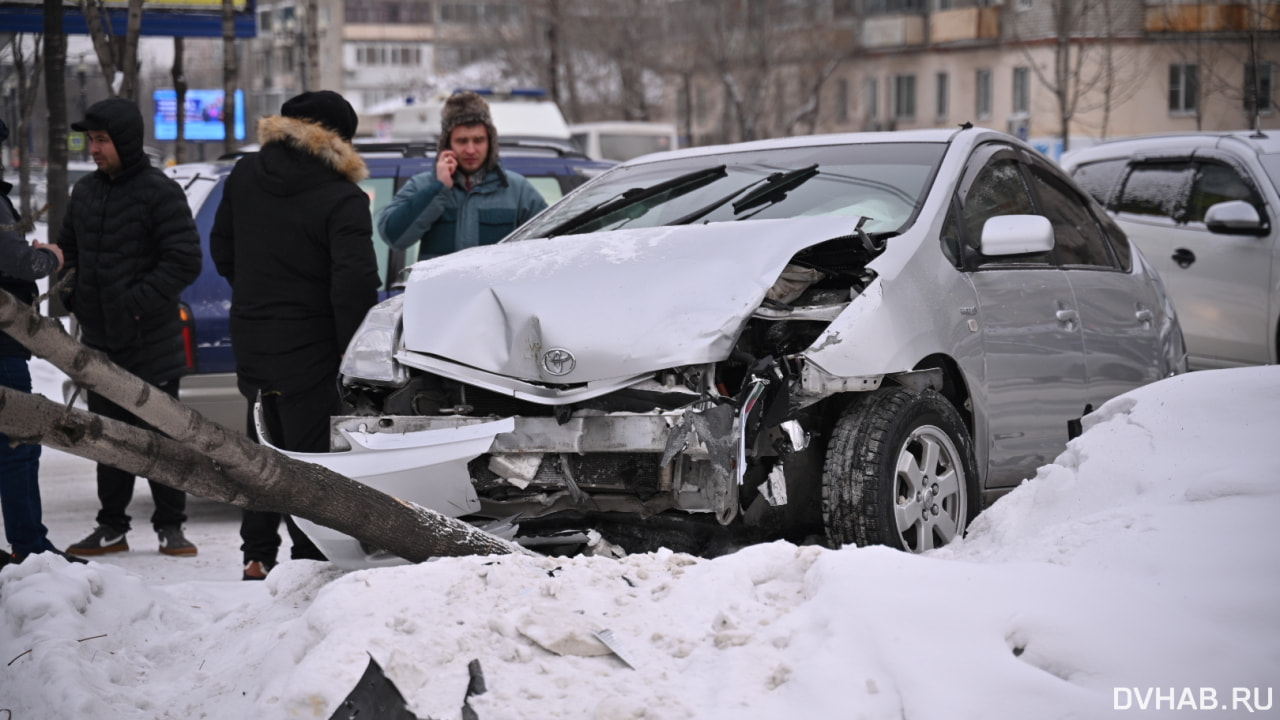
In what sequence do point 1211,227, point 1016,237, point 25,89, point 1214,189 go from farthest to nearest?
point 25,89 → point 1214,189 → point 1211,227 → point 1016,237

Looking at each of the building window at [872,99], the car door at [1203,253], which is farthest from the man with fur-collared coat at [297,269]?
the building window at [872,99]

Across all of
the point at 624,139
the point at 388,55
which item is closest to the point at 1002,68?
the point at 624,139

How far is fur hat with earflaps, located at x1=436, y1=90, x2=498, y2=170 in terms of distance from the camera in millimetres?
6570

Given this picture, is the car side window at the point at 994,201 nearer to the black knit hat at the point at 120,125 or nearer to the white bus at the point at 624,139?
the black knit hat at the point at 120,125

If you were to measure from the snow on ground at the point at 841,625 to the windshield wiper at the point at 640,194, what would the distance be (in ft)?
6.84

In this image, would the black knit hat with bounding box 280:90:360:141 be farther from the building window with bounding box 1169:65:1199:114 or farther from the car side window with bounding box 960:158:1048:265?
the building window with bounding box 1169:65:1199:114

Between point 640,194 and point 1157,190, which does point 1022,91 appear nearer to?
point 1157,190

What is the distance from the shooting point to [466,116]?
6.57m

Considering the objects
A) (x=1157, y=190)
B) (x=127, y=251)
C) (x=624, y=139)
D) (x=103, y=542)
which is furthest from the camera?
(x=624, y=139)

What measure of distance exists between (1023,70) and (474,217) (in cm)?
4346

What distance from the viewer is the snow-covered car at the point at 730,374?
14.6 ft

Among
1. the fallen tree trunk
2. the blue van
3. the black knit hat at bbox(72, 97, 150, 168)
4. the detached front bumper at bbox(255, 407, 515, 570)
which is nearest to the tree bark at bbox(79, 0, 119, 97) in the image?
the blue van

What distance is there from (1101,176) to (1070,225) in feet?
18.1

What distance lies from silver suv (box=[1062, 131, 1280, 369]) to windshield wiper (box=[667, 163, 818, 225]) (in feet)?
17.2
